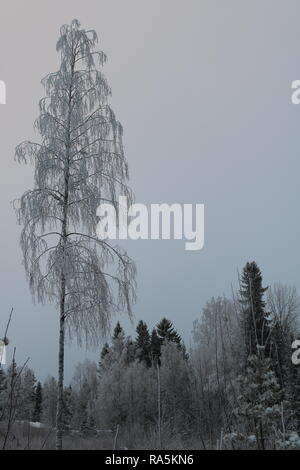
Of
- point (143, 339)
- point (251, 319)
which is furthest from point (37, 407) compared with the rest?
point (251, 319)

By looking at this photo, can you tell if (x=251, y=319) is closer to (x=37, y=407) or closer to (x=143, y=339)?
(x=143, y=339)

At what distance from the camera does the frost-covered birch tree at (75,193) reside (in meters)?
11.4

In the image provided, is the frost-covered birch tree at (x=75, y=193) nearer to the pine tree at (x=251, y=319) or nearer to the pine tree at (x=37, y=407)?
the pine tree at (x=251, y=319)

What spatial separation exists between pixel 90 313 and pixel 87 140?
4.93 m

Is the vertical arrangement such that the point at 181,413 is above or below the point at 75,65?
below

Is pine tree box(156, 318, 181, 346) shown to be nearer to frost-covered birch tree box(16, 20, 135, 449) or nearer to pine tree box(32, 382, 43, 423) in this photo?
pine tree box(32, 382, 43, 423)

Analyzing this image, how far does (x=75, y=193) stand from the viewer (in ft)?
40.7

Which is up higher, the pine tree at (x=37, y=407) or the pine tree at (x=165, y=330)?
the pine tree at (x=165, y=330)

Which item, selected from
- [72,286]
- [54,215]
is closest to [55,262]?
[72,286]

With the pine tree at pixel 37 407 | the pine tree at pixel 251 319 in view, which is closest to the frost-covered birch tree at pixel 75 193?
the pine tree at pixel 251 319
